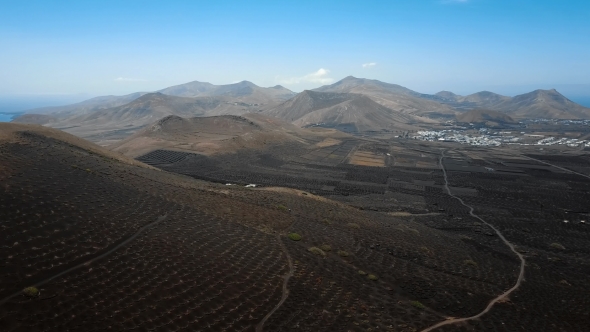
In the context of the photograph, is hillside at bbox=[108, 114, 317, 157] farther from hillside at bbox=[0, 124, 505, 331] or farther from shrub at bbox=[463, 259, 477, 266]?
shrub at bbox=[463, 259, 477, 266]

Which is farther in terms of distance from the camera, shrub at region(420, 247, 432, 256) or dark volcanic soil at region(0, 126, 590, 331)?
shrub at region(420, 247, 432, 256)

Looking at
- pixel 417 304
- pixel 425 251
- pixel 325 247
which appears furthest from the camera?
pixel 425 251

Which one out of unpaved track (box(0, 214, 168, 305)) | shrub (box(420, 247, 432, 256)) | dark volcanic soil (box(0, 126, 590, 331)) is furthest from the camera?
shrub (box(420, 247, 432, 256))

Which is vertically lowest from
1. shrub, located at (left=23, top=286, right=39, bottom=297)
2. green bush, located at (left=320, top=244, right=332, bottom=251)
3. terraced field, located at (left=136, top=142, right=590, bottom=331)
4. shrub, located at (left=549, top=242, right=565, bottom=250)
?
shrub, located at (left=549, top=242, right=565, bottom=250)

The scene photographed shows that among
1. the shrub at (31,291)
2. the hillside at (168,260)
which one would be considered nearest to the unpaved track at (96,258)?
the hillside at (168,260)

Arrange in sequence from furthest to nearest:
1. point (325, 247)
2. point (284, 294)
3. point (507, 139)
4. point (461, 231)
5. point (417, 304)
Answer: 1. point (507, 139)
2. point (461, 231)
3. point (325, 247)
4. point (417, 304)
5. point (284, 294)

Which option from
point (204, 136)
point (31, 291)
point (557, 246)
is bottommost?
point (557, 246)

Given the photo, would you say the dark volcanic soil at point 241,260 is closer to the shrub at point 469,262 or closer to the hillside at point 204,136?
the shrub at point 469,262

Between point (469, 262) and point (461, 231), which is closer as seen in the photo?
point (469, 262)

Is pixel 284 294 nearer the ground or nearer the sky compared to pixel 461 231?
nearer the sky

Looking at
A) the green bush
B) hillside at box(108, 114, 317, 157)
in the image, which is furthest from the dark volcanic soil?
hillside at box(108, 114, 317, 157)

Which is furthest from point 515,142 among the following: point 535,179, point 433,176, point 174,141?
point 174,141

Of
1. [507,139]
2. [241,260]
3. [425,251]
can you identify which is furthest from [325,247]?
[507,139]

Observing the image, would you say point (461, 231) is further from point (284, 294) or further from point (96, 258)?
point (96, 258)
